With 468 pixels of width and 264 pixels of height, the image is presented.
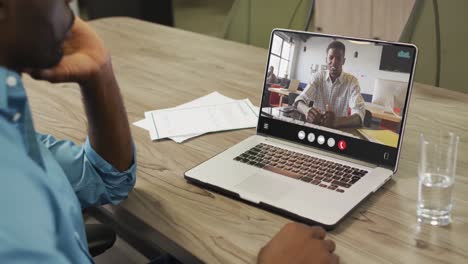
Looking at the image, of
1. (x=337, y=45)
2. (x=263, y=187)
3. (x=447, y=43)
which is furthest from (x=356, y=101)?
(x=447, y=43)

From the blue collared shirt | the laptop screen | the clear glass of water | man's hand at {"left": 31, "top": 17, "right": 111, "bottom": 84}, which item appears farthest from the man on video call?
the blue collared shirt

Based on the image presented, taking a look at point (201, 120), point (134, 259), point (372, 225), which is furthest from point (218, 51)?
point (372, 225)

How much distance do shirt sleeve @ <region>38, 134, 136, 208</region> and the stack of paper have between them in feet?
0.80

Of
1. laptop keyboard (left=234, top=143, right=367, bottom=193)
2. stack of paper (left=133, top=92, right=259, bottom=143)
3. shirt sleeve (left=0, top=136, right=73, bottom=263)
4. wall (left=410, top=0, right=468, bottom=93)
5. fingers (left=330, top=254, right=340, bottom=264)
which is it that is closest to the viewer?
shirt sleeve (left=0, top=136, right=73, bottom=263)

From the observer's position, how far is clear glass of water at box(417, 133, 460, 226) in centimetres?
96

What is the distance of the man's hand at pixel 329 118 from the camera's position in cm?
113

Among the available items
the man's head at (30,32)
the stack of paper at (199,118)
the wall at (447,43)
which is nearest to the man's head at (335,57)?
the stack of paper at (199,118)

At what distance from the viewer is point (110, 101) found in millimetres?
1101

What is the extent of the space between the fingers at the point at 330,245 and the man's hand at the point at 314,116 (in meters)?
0.34

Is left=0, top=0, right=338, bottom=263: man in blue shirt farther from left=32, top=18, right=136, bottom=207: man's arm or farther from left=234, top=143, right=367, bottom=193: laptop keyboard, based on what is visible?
left=234, top=143, right=367, bottom=193: laptop keyboard

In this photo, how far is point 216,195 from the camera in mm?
1069

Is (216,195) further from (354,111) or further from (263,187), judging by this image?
(354,111)

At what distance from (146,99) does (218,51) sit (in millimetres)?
500

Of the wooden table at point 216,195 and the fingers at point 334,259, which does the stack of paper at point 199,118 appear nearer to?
the wooden table at point 216,195
